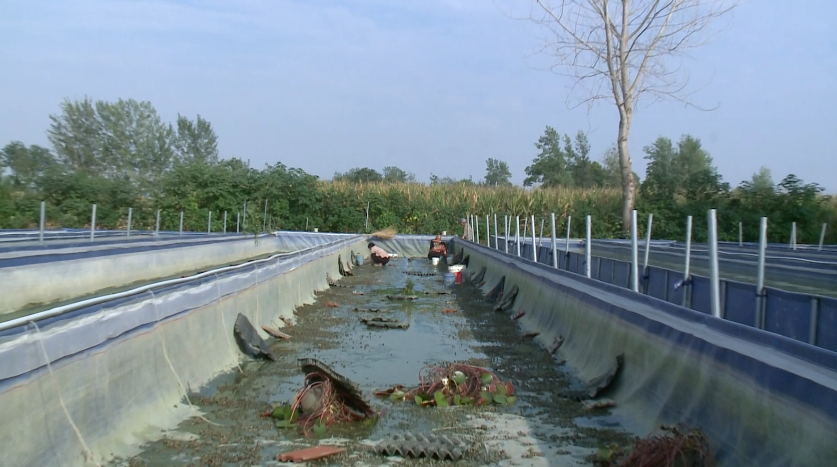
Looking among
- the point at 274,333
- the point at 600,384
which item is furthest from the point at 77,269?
the point at 600,384

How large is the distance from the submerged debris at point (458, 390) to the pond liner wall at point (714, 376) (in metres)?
1.20

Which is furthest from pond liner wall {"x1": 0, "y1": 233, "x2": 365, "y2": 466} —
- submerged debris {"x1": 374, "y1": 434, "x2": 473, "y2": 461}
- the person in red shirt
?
the person in red shirt

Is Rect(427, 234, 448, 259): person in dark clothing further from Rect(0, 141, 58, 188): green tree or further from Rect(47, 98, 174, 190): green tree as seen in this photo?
Rect(47, 98, 174, 190): green tree

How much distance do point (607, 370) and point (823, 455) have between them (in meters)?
4.60

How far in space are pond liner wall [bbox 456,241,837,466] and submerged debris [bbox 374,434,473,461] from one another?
1.70m

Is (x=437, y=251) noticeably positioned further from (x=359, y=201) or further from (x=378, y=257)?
(x=359, y=201)

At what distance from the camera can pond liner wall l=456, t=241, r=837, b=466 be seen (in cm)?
435

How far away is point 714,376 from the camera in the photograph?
18.5ft

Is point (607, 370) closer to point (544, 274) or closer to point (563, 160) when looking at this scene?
point (544, 274)

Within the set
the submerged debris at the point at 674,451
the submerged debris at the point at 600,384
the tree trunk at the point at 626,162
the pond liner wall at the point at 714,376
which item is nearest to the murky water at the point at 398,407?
the submerged debris at the point at 600,384

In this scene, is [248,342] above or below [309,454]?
above

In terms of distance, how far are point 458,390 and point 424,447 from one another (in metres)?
2.07

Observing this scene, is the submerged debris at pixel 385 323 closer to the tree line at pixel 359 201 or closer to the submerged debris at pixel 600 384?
the submerged debris at pixel 600 384

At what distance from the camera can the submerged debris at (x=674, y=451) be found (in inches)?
204
